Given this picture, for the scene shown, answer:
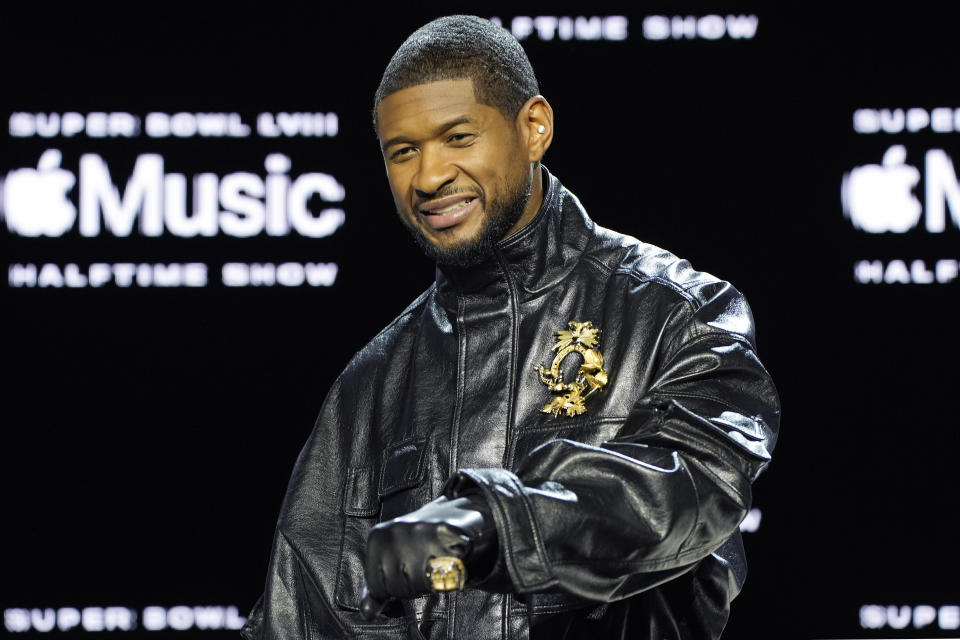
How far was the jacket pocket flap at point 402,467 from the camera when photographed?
1.72 meters

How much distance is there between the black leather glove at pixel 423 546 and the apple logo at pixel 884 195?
254cm

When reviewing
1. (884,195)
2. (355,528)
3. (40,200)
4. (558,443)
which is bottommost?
(355,528)

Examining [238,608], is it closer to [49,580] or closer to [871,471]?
[49,580]

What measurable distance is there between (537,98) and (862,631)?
2.15 meters

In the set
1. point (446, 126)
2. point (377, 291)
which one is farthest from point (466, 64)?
point (377, 291)

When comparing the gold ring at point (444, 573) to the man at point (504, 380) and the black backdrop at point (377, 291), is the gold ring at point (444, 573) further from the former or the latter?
the black backdrop at point (377, 291)

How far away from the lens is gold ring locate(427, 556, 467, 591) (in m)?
1.12

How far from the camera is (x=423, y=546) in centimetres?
114

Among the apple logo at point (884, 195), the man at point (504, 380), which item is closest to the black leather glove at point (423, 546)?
the man at point (504, 380)

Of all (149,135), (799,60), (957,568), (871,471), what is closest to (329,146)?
(149,135)

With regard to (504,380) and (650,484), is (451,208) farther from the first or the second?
(650,484)

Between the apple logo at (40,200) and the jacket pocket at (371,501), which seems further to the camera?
the apple logo at (40,200)

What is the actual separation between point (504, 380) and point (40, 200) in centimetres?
226

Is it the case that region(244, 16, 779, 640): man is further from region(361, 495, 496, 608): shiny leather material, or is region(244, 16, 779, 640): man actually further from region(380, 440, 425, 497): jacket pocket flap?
region(361, 495, 496, 608): shiny leather material
